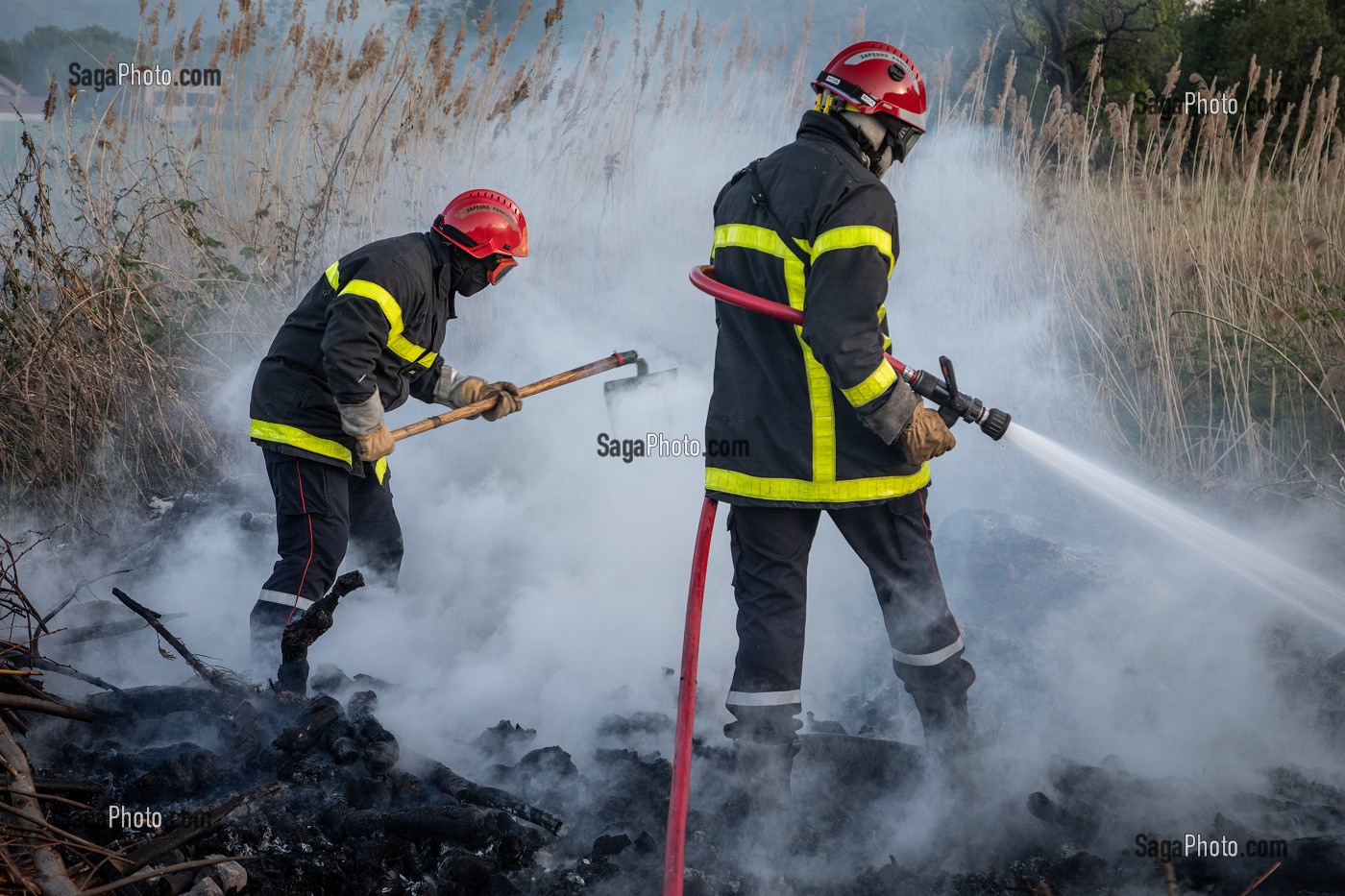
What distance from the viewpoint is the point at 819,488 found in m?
2.86

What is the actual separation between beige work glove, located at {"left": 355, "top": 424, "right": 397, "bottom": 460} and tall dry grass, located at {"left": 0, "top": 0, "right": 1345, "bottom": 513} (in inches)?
78.7

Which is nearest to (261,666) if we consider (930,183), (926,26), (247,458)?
(247,458)

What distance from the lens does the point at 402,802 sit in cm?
300

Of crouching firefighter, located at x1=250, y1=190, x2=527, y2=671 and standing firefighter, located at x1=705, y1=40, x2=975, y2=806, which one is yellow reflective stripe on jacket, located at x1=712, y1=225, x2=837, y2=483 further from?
crouching firefighter, located at x1=250, y1=190, x2=527, y2=671

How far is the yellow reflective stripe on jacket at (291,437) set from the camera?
3695mm

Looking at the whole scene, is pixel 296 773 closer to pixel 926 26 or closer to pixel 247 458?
pixel 247 458

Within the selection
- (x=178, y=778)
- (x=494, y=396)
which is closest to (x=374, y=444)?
(x=494, y=396)

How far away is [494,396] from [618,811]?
185 centimetres

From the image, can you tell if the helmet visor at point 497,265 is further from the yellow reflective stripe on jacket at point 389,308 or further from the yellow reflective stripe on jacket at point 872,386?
the yellow reflective stripe on jacket at point 872,386

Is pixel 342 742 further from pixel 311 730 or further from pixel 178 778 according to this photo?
pixel 178 778

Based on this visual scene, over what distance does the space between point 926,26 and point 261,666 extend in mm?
14014

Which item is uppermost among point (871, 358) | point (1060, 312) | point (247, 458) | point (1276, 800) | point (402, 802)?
point (1060, 312)

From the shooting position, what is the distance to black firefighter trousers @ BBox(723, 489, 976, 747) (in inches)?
115

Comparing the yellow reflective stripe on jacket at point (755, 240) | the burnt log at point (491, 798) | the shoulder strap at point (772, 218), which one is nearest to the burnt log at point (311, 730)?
the burnt log at point (491, 798)
